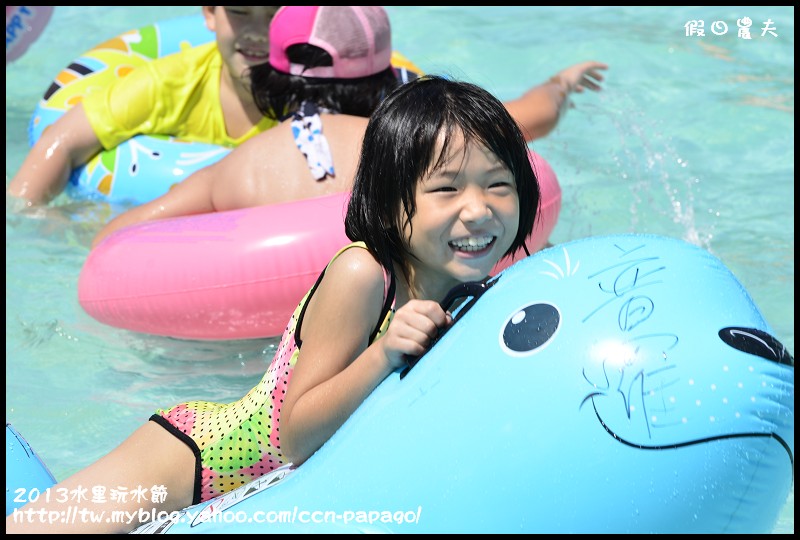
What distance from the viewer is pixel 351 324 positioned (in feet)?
7.92

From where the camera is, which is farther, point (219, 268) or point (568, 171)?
point (568, 171)


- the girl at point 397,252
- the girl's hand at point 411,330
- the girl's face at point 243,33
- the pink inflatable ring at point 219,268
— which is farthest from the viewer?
the girl's face at point 243,33

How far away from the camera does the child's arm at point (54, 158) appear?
204 inches

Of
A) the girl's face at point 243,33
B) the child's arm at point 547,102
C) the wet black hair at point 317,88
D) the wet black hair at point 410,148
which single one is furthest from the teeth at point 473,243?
the girl's face at point 243,33

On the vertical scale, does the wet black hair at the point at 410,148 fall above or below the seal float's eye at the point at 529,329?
above

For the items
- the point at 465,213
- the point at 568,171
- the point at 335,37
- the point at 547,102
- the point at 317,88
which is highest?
the point at 465,213

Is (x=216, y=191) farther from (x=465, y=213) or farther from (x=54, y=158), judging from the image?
(x=465, y=213)

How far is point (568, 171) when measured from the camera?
5891 millimetres

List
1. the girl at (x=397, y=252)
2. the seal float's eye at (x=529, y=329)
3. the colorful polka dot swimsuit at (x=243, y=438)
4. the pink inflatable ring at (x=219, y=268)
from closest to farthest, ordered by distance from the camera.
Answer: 1. the seal float's eye at (x=529, y=329)
2. the girl at (x=397, y=252)
3. the colorful polka dot swimsuit at (x=243, y=438)
4. the pink inflatable ring at (x=219, y=268)

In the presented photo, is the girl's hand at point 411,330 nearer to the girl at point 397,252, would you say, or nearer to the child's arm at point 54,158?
the girl at point 397,252

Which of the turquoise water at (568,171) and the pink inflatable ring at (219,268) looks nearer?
the pink inflatable ring at (219,268)

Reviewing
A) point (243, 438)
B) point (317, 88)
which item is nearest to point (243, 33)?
point (317, 88)

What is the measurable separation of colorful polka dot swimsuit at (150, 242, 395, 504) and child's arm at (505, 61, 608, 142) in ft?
7.38

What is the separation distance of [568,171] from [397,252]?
3.49m
